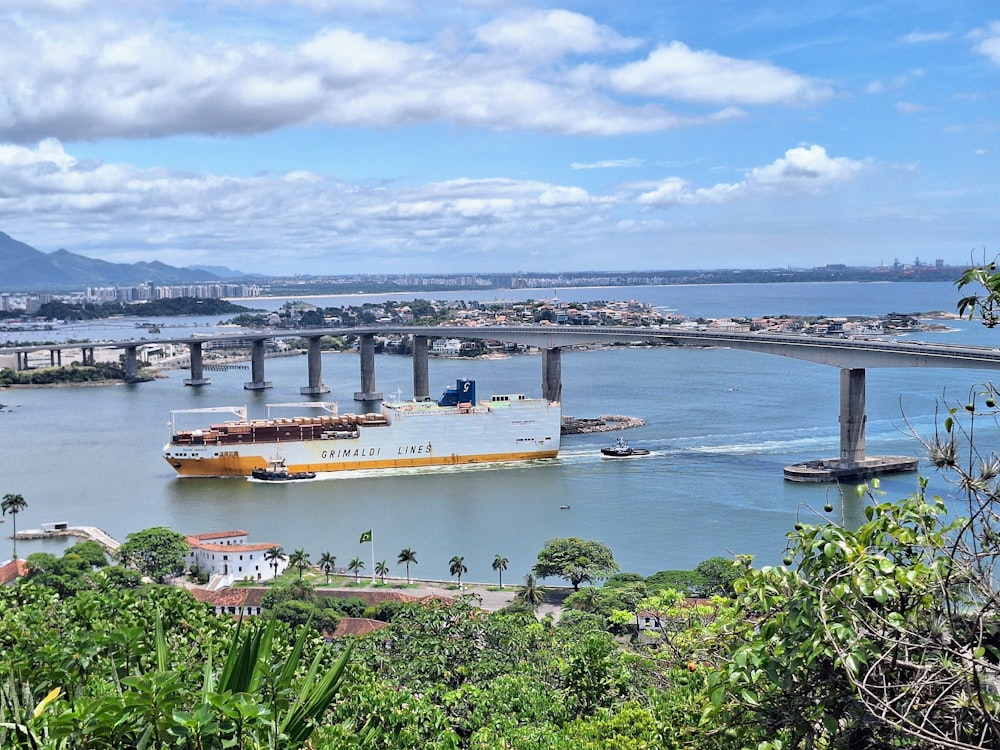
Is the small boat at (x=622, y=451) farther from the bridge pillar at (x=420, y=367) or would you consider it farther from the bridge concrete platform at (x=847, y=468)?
the bridge pillar at (x=420, y=367)

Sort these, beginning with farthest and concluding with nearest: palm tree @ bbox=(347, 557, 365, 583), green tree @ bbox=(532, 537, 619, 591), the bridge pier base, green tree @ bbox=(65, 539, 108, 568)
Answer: the bridge pier base
green tree @ bbox=(65, 539, 108, 568)
palm tree @ bbox=(347, 557, 365, 583)
green tree @ bbox=(532, 537, 619, 591)

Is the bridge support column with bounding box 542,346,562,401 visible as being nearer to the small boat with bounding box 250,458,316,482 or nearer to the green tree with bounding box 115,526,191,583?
the small boat with bounding box 250,458,316,482

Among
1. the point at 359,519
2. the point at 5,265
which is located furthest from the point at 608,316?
the point at 5,265

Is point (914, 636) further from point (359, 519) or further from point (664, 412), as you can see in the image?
point (664, 412)

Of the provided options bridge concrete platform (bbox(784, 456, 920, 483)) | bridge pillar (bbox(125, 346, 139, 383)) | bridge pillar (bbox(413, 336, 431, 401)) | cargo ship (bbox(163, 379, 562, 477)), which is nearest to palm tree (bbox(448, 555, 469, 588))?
bridge concrete platform (bbox(784, 456, 920, 483))

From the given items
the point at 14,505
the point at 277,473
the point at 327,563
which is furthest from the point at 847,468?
the point at 14,505
